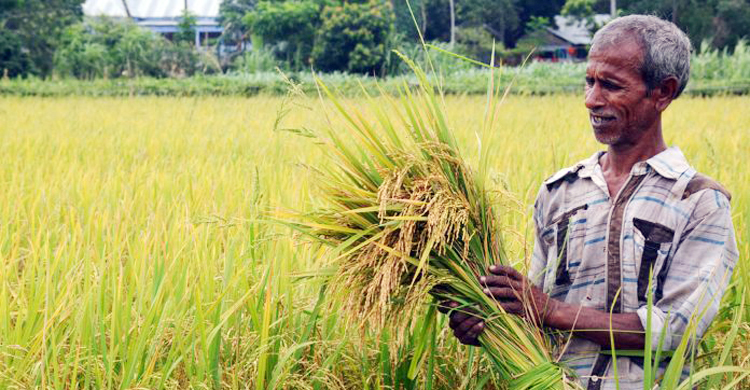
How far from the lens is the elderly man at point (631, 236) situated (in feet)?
4.68

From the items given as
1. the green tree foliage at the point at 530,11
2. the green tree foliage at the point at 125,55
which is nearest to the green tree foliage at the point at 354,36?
the green tree foliage at the point at 125,55

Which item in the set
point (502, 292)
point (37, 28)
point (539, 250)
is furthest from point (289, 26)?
point (502, 292)

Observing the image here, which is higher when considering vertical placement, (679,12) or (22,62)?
(679,12)

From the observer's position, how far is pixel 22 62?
19562mm

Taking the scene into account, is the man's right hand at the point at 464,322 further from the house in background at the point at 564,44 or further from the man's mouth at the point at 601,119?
the house in background at the point at 564,44

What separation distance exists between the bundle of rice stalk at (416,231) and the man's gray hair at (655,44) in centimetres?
38

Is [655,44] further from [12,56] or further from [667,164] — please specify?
[12,56]

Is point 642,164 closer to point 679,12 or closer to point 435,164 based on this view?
point 435,164

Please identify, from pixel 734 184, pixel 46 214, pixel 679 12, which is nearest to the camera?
pixel 46 214

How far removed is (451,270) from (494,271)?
3.7 inches

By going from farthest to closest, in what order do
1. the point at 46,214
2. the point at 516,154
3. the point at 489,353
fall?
the point at 516,154
the point at 46,214
the point at 489,353

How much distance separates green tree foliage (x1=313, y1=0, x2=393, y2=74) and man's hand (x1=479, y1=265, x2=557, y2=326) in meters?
19.3

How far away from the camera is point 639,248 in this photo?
149 cm

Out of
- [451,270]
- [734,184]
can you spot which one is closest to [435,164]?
[451,270]
